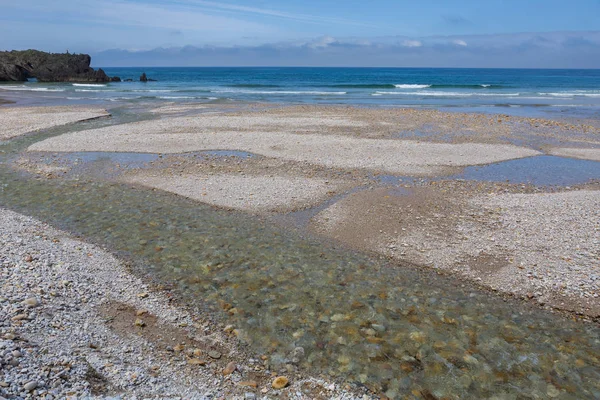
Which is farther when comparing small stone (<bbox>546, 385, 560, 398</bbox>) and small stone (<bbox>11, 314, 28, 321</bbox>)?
small stone (<bbox>11, 314, 28, 321</bbox>)

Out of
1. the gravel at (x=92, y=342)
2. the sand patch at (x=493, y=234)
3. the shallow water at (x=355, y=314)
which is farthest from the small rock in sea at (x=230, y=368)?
the sand patch at (x=493, y=234)

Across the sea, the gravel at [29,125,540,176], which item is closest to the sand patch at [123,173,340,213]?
the gravel at [29,125,540,176]

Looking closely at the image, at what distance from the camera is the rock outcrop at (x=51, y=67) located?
7481 centimetres

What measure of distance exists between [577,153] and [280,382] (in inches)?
715

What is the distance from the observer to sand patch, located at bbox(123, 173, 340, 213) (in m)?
11.9

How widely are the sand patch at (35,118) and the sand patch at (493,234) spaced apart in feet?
58.0

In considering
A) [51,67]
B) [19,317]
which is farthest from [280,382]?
[51,67]

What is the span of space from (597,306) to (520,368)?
2.39 meters

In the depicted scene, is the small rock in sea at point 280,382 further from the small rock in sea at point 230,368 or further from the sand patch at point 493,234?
the sand patch at point 493,234

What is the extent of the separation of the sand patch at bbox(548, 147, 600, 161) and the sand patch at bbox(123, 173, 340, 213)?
10.8m

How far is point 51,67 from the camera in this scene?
75.2m

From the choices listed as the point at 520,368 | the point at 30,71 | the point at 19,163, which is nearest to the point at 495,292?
the point at 520,368

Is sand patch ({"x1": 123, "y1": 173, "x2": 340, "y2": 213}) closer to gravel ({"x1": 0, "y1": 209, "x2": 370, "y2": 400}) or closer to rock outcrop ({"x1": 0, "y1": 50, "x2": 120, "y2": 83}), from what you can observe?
gravel ({"x1": 0, "y1": 209, "x2": 370, "y2": 400})

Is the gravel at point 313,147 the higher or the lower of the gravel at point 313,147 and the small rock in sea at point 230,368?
the higher
